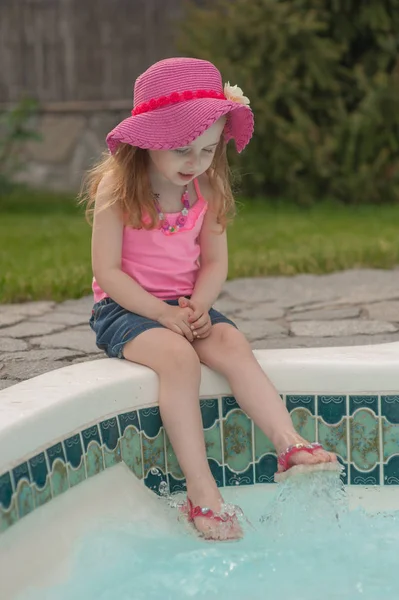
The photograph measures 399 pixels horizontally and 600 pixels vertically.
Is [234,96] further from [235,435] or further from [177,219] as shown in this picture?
[235,435]

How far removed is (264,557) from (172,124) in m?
0.94

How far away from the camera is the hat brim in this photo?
7.23ft

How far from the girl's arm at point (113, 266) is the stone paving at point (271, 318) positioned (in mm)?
501

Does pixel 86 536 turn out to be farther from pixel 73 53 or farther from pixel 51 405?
pixel 73 53

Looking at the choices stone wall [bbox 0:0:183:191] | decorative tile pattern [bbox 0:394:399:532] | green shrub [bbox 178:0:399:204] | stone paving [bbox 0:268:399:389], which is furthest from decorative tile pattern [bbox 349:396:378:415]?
stone wall [bbox 0:0:183:191]

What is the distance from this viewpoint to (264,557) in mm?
1971

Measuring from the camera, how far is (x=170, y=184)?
249cm

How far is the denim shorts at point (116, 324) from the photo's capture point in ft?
7.59

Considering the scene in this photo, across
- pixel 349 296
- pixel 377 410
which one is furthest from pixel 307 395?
pixel 349 296

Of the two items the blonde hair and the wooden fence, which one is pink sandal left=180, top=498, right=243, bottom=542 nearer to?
the blonde hair

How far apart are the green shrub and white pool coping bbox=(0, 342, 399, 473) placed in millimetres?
4938

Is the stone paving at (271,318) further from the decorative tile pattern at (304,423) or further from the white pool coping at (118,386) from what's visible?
the decorative tile pattern at (304,423)

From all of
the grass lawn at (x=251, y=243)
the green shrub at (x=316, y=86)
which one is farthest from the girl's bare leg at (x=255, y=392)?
the green shrub at (x=316, y=86)

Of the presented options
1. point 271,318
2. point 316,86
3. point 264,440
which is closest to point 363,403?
point 264,440
